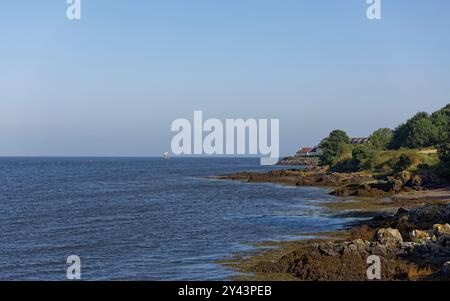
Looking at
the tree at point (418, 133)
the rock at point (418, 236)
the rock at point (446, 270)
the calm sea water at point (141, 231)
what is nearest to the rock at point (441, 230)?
the rock at point (418, 236)

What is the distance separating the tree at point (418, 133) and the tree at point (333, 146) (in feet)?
49.9

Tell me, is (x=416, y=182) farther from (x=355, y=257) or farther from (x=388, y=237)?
(x=355, y=257)

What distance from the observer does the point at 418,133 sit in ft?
Answer: 394

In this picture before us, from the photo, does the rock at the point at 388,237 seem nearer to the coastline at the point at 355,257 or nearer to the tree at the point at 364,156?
the coastline at the point at 355,257

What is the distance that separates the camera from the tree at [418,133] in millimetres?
118312

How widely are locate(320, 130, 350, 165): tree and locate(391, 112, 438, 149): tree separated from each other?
Answer: 15.2 m

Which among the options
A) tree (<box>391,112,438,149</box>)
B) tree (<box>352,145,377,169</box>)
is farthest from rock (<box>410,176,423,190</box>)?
tree (<box>391,112,438,149</box>)

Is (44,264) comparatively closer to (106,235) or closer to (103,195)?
(106,235)

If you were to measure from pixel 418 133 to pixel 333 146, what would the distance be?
24.3m

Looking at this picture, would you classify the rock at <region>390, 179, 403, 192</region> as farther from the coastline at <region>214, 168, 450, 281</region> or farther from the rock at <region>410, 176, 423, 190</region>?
the coastline at <region>214, 168, 450, 281</region>

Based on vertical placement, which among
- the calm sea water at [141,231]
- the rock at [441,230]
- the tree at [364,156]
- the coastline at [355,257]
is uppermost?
the tree at [364,156]

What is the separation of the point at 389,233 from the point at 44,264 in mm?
17282

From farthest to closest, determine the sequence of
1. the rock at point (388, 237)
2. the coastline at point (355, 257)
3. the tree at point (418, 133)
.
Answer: the tree at point (418, 133) < the rock at point (388, 237) < the coastline at point (355, 257)
